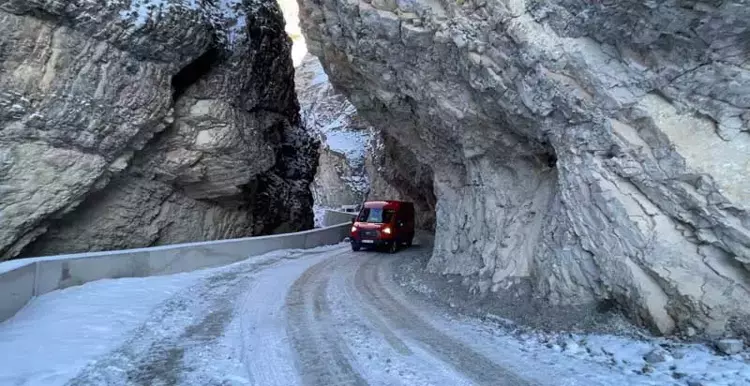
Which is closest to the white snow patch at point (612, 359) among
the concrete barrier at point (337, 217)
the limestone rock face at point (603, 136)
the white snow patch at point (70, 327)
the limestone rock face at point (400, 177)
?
the limestone rock face at point (603, 136)

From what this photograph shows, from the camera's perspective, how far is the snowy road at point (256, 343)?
5211 mm

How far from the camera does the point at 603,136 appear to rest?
7.41m

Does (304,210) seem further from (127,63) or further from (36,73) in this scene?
(36,73)

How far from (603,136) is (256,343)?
595cm

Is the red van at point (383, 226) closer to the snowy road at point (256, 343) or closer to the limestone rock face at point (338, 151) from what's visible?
the snowy road at point (256, 343)

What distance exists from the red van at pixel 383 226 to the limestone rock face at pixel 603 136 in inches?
300

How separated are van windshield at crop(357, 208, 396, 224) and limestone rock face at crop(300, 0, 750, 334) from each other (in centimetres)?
841

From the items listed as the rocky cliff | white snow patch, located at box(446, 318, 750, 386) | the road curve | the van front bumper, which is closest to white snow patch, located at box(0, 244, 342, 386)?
the road curve

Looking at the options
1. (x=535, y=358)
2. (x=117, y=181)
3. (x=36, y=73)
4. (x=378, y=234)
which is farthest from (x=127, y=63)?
(x=535, y=358)

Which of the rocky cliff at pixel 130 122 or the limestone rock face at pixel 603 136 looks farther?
Answer: the rocky cliff at pixel 130 122

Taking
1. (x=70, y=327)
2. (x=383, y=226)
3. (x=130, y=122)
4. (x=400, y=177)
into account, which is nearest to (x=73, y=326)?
(x=70, y=327)

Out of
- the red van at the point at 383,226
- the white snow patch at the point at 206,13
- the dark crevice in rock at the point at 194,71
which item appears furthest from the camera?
the red van at the point at 383,226

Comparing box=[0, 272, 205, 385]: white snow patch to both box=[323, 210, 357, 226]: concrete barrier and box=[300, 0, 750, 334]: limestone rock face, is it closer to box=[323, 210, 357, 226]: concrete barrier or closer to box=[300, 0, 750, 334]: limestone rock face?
box=[300, 0, 750, 334]: limestone rock face

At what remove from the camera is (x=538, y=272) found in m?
8.94
